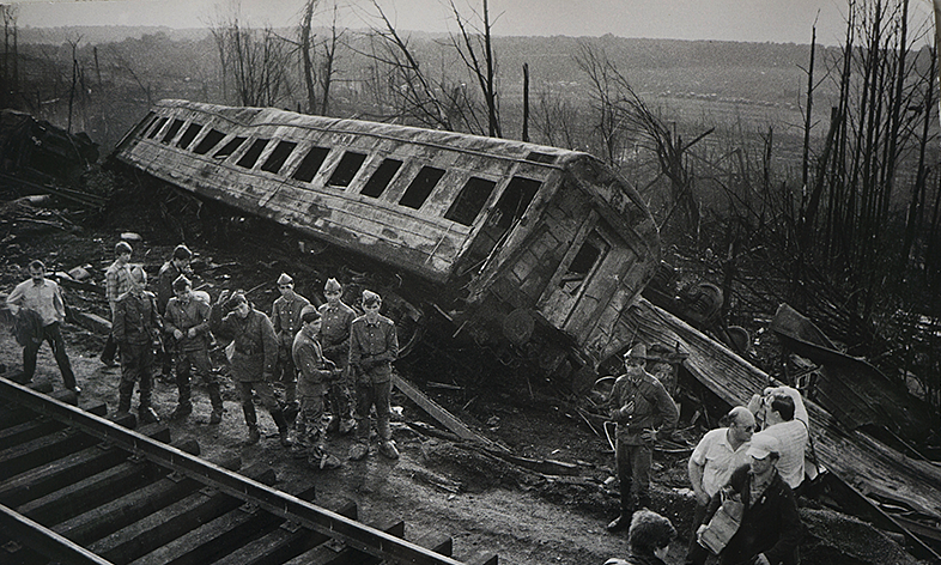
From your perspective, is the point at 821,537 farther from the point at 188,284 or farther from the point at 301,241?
the point at 301,241

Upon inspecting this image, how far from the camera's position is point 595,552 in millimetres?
4758

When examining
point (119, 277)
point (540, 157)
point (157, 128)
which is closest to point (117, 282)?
point (119, 277)

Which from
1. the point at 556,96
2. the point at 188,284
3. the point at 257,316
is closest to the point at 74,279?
the point at 188,284

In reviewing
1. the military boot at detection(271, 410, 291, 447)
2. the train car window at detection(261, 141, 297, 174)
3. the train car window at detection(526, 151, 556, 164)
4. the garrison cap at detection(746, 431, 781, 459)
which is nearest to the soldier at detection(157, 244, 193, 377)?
the military boot at detection(271, 410, 291, 447)

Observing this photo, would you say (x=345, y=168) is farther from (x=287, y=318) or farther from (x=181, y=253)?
(x=287, y=318)

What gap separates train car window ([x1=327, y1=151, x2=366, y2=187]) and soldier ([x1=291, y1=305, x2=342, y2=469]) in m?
2.95

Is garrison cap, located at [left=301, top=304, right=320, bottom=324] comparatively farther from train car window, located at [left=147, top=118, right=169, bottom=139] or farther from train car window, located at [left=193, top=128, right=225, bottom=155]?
train car window, located at [left=147, top=118, right=169, bottom=139]

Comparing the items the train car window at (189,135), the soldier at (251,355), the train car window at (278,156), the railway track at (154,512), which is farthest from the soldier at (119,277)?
the train car window at (189,135)

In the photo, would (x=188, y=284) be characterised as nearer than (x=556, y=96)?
Yes

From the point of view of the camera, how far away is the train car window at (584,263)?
7.05m

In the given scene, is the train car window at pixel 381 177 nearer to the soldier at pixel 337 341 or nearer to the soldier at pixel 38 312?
the soldier at pixel 337 341

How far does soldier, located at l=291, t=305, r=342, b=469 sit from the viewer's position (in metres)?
5.78

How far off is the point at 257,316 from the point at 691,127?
5591mm

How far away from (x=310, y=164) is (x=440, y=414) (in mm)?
3910
